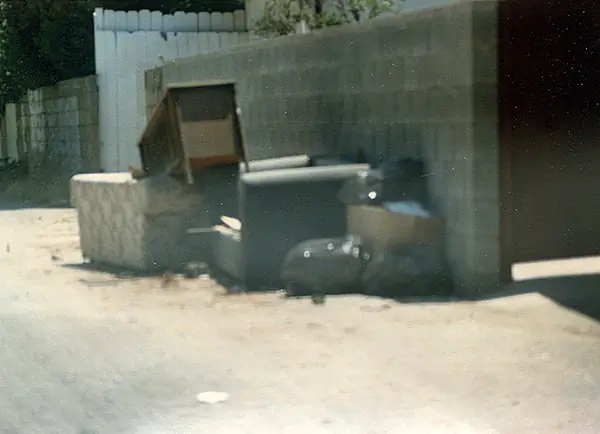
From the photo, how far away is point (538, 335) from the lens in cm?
725

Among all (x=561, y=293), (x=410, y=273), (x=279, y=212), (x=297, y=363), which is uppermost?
(x=279, y=212)

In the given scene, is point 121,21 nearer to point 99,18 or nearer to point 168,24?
point 99,18

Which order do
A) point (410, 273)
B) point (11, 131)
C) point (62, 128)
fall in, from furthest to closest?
point (11, 131) < point (62, 128) < point (410, 273)

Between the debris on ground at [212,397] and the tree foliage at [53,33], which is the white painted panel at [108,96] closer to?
the tree foliage at [53,33]

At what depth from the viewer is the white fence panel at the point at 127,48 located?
20.7m

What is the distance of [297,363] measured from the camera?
682 centimetres

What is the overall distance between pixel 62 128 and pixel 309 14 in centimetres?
888

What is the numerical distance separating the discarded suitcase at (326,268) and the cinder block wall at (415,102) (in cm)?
82

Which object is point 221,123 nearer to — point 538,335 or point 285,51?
point 285,51

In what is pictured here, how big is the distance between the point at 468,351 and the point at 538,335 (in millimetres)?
621

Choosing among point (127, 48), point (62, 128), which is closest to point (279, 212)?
point (127, 48)

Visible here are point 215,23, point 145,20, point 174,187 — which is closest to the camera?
point 174,187

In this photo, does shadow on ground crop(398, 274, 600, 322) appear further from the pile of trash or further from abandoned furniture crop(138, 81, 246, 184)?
abandoned furniture crop(138, 81, 246, 184)

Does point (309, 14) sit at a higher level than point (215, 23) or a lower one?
→ lower
